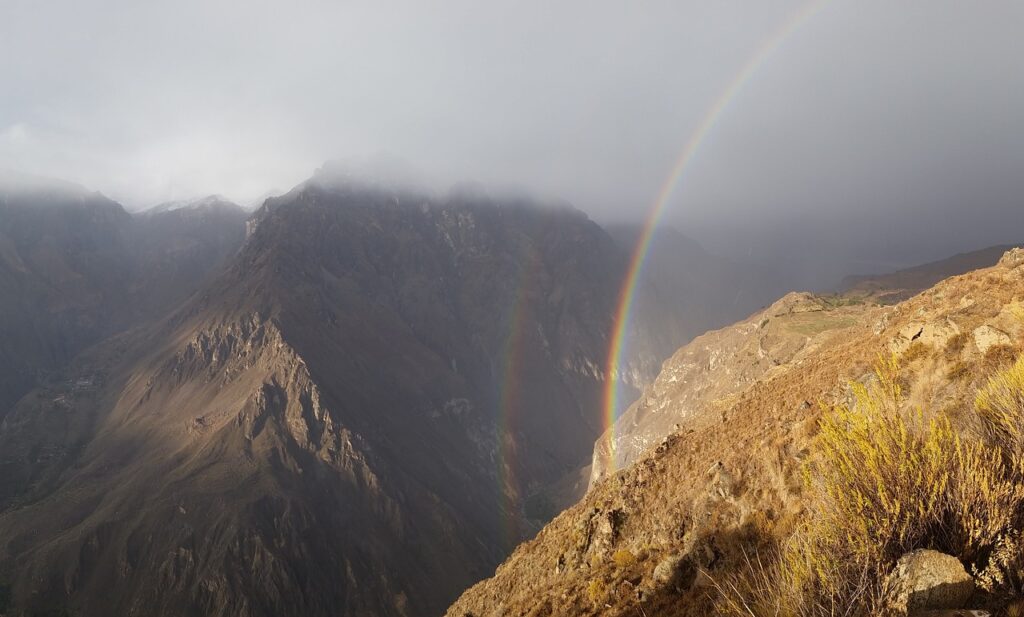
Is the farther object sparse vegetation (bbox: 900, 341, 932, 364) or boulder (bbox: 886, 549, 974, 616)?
sparse vegetation (bbox: 900, 341, 932, 364)

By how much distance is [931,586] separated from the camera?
256 inches

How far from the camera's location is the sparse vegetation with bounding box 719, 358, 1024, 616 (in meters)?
6.91

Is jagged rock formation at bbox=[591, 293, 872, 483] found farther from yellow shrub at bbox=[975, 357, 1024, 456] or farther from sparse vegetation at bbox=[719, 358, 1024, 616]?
sparse vegetation at bbox=[719, 358, 1024, 616]

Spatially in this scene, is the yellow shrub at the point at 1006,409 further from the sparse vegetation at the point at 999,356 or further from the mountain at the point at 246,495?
the mountain at the point at 246,495

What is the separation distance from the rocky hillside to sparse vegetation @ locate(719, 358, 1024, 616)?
3.26m

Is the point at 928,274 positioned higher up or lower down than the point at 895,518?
lower down

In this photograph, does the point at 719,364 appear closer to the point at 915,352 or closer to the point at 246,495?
the point at 915,352

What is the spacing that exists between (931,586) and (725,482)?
33.8 feet

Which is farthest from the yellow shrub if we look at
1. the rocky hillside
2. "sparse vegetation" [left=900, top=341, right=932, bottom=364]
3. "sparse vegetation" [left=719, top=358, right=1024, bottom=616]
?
"sparse vegetation" [left=900, top=341, right=932, bottom=364]

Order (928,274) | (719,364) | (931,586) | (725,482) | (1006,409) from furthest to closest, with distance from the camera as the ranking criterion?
1. (928,274)
2. (719,364)
3. (725,482)
4. (1006,409)
5. (931,586)

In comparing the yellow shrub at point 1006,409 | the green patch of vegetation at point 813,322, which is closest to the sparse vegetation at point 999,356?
the yellow shrub at point 1006,409

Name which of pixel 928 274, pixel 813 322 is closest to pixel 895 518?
pixel 813 322

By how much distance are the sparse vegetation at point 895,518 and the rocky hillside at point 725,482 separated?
128 inches

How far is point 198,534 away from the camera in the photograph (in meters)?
114
